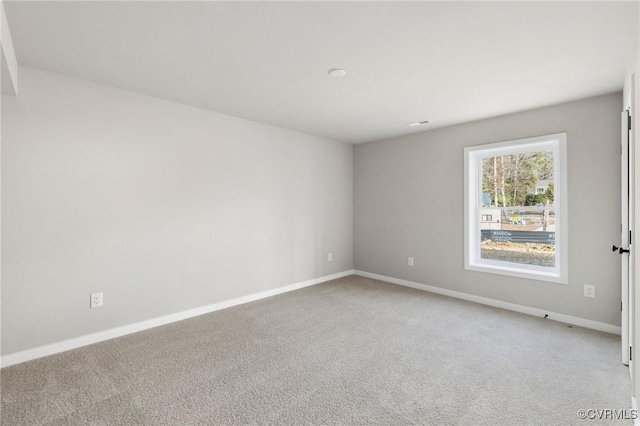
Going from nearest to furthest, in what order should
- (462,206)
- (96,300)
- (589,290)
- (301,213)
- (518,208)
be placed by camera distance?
(96,300), (589,290), (518,208), (462,206), (301,213)

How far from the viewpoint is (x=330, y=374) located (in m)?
2.25

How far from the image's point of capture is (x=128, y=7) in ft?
5.68

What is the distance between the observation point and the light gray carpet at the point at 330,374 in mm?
1827

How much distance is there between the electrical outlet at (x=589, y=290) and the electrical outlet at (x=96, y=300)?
4.79 meters

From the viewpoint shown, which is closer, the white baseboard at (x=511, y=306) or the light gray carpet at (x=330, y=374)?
the light gray carpet at (x=330, y=374)

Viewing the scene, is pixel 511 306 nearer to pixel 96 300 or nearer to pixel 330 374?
pixel 330 374

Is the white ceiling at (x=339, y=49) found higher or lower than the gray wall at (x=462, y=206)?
higher

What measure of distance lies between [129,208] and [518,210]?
14.4ft

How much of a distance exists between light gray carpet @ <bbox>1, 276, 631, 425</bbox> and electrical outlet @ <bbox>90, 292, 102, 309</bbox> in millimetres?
367

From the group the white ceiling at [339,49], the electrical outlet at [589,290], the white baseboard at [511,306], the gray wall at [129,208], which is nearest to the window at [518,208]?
the electrical outlet at [589,290]

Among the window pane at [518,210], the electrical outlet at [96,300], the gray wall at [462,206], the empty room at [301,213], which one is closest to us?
the empty room at [301,213]

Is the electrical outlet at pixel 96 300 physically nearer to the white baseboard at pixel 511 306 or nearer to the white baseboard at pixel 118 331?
the white baseboard at pixel 118 331

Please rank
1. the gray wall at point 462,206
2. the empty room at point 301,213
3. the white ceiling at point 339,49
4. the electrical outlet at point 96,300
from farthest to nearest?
the gray wall at point 462,206 → the electrical outlet at point 96,300 → the empty room at point 301,213 → the white ceiling at point 339,49

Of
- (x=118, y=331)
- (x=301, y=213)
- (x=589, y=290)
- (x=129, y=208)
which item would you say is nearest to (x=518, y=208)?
(x=589, y=290)
